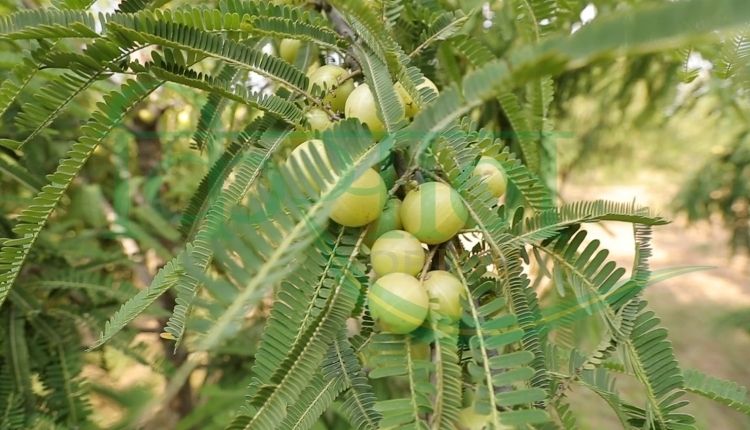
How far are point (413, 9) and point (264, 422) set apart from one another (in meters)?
0.48

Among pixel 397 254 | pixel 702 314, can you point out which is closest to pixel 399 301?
pixel 397 254

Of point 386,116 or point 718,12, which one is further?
point 386,116

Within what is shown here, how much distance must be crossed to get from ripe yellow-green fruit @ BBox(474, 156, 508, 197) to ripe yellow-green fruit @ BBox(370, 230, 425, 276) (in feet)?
0.34

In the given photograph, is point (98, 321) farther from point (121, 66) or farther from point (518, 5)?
point (518, 5)

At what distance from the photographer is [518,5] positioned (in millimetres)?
581

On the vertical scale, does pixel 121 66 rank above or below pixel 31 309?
above

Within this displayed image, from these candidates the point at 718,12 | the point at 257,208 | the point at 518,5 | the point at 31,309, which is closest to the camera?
the point at 718,12

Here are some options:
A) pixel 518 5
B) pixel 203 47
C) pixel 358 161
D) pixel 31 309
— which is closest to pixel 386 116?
pixel 358 161

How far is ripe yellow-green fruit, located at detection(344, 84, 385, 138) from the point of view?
Result: 42 cm

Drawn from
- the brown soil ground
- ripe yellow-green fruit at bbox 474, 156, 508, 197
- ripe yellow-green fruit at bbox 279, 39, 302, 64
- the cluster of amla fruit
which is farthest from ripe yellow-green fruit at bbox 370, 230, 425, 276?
the brown soil ground

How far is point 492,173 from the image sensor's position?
1.54 feet

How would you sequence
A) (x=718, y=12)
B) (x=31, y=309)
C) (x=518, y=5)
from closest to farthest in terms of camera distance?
(x=718, y=12) < (x=518, y=5) < (x=31, y=309)

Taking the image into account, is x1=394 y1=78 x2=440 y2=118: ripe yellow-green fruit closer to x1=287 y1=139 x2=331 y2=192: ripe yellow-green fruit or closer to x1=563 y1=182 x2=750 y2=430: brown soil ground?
x1=287 y1=139 x2=331 y2=192: ripe yellow-green fruit

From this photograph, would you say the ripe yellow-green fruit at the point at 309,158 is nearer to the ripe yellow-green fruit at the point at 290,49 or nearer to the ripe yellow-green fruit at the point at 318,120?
the ripe yellow-green fruit at the point at 318,120
